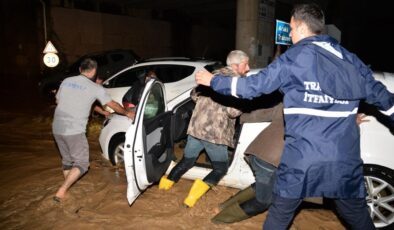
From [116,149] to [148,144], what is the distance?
55.8 inches

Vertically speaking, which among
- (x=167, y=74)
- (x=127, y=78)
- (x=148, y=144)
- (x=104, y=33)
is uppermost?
(x=104, y=33)

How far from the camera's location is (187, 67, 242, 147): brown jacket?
348 cm

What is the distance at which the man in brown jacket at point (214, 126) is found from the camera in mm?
3341

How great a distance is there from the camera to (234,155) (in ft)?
11.9

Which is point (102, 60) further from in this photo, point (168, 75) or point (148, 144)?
point (148, 144)

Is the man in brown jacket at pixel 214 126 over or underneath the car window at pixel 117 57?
underneath

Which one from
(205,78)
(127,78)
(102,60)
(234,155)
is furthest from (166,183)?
(102,60)

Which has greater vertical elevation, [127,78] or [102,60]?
[102,60]

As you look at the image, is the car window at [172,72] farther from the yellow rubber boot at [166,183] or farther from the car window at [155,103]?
the yellow rubber boot at [166,183]

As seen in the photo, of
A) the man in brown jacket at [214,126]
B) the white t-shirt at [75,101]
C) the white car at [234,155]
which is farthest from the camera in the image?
the white t-shirt at [75,101]

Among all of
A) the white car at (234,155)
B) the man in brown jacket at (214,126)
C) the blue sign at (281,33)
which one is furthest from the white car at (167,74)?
the man in brown jacket at (214,126)

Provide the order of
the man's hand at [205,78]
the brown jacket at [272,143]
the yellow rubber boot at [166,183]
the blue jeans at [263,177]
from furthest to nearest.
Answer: the yellow rubber boot at [166,183] < the blue jeans at [263,177] < the brown jacket at [272,143] < the man's hand at [205,78]

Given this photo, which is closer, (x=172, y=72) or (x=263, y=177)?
(x=263, y=177)

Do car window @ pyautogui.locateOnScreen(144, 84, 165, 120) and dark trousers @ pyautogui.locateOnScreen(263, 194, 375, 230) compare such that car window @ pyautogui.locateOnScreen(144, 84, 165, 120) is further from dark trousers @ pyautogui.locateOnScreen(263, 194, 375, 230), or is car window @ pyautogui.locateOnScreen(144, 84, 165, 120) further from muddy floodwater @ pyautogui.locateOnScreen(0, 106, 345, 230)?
dark trousers @ pyautogui.locateOnScreen(263, 194, 375, 230)
